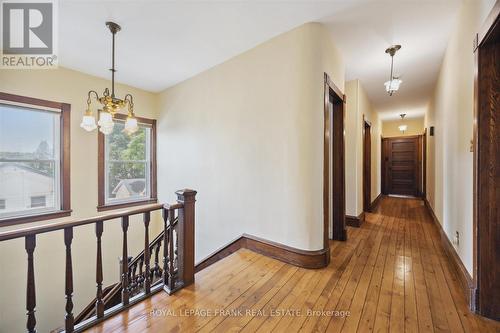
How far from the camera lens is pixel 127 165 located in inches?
168

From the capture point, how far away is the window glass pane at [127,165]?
401 cm

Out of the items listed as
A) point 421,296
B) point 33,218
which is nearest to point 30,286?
point 33,218

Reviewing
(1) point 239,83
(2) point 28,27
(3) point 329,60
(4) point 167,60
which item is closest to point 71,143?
(2) point 28,27

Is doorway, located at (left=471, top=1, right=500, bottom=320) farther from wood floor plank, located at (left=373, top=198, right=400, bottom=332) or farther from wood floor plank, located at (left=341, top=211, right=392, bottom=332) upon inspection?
wood floor plank, located at (left=341, top=211, right=392, bottom=332)

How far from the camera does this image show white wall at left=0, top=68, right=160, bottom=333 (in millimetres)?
2799

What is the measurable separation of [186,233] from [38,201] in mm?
2732

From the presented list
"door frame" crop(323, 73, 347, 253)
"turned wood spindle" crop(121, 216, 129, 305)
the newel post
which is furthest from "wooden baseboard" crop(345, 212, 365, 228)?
"turned wood spindle" crop(121, 216, 129, 305)

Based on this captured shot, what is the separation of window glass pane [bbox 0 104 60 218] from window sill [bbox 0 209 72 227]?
95 mm

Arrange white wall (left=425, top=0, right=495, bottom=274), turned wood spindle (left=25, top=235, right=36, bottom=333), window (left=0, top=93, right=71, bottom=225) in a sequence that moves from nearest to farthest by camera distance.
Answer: turned wood spindle (left=25, top=235, right=36, bottom=333), white wall (left=425, top=0, right=495, bottom=274), window (left=0, top=93, right=71, bottom=225)

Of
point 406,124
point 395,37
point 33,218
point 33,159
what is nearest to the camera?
point 395,37

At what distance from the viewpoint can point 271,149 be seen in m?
2.61

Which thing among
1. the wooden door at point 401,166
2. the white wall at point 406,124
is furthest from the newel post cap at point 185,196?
the white wall at point 406,124

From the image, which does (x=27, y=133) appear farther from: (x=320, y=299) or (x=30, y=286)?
(x=320, y=299)

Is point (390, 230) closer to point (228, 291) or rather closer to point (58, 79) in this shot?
point (228, 291)
